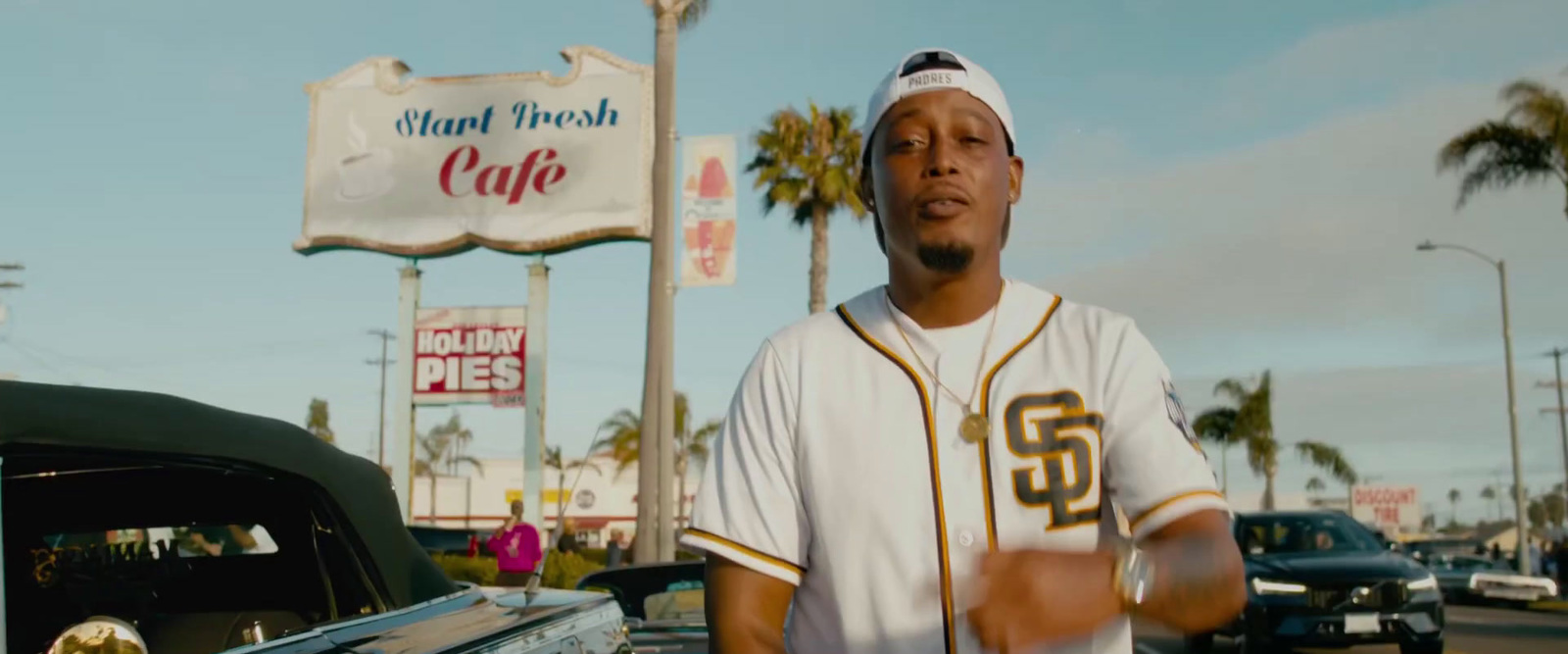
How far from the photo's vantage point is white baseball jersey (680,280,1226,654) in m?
1.82

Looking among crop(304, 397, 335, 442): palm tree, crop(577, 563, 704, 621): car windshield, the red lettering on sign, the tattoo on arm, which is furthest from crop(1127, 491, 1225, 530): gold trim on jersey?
crop(304, 397, 335, 442): palm tree

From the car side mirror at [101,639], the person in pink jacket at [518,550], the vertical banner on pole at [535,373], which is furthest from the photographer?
the vertical banner on pole at [535,373]

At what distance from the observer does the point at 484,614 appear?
331cm

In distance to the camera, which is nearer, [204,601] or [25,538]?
[25,538]

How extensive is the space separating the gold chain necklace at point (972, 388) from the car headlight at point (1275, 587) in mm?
11278

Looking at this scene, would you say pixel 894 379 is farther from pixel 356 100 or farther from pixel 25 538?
pixel 356 100

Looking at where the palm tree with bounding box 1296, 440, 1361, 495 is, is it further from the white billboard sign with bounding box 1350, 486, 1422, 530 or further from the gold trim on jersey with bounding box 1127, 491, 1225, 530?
the gold trim on jersey with bounding box 1127, 491, 1225, 530

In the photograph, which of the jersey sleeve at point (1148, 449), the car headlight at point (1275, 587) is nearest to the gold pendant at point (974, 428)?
the jersey sleeve at point (1148, 449)

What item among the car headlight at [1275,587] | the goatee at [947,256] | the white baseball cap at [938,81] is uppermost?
the white baseball cap at [938,81]

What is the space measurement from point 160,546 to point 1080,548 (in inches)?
97.5

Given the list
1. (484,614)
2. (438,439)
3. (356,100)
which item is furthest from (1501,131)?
(438,439)

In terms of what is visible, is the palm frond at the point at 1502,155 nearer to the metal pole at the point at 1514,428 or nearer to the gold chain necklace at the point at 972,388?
the metal pole at the point at 1514,428

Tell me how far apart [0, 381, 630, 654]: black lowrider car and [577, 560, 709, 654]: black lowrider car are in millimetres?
2980

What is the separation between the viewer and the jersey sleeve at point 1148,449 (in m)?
1.78
